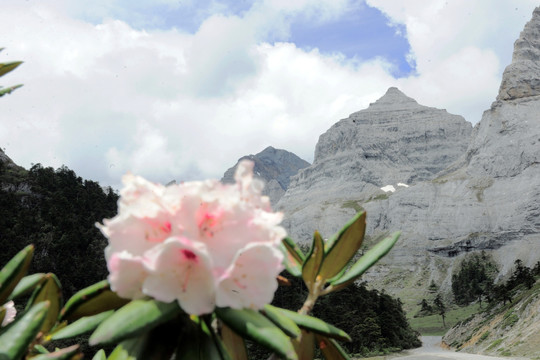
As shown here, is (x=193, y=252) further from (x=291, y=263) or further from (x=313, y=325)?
(x=291, y=263)

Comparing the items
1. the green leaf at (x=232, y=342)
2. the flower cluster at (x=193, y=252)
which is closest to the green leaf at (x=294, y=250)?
the green leaf at (x=232, y=342)

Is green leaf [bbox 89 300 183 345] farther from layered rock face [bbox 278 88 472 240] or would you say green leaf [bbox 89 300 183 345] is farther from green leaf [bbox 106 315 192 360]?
layered rock face [bbox 278 88 472 240]

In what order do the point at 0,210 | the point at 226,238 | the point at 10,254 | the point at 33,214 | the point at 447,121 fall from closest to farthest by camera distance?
1. the point at 226,238
2. the point at 10,254
3. the point at 0,210
4. the point at 33,214
5. the point at 447,121

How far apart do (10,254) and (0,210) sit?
5.67 metres

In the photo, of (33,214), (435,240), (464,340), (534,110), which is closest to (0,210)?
(33,214)

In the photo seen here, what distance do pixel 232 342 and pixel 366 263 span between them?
489mm

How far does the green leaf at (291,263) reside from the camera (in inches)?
A: 59.0

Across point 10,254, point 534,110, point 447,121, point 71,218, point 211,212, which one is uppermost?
point 447,121

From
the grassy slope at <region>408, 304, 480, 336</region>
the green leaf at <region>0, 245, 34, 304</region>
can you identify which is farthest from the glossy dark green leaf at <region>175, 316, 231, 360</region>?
the grassy slope at <region>408, 304, 480, 336</region>

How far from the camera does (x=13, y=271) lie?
1.19 m

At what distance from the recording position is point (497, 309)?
35.3m

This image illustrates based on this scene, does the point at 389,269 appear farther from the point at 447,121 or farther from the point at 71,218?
the point at 447,121

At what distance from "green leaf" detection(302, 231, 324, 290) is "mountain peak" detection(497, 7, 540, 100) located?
437 ft

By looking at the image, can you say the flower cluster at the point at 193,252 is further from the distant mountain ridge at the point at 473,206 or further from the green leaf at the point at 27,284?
the distant mountain ridge at the point at 473,206
